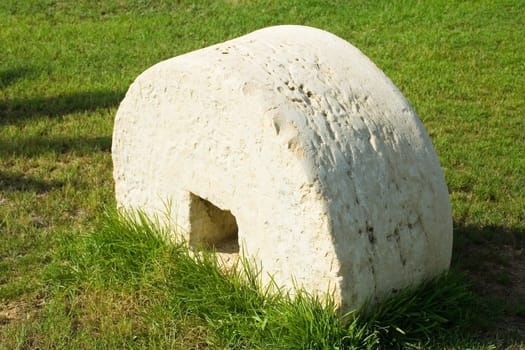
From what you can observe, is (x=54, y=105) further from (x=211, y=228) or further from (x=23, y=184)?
(x=211, y=228)

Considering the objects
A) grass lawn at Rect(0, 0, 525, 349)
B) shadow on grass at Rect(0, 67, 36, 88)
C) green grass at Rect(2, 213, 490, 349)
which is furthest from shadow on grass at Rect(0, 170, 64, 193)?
shadow on grass at Rect(0, 67, 36, 88)

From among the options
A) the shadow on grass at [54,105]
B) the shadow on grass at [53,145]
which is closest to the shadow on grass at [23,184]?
the shadow on grass at [53,145]

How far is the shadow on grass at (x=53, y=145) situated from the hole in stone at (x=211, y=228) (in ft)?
8.16

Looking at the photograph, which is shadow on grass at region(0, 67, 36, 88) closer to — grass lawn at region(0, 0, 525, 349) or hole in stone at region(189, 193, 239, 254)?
grass lawn at region(0, 0, 525, 349)

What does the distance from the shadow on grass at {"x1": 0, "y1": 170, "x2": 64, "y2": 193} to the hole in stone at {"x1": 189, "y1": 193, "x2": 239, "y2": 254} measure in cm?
195

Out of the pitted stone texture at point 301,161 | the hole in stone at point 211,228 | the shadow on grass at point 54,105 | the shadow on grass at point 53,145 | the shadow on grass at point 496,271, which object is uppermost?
the pitted stone texture at point 301,161

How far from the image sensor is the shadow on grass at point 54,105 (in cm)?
792

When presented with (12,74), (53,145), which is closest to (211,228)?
(53,145)

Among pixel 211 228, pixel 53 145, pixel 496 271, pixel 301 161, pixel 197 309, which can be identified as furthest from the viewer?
pixel 53 145

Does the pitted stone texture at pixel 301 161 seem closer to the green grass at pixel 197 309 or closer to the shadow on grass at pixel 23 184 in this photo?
the green grass at pixel 197 309

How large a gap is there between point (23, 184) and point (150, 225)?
6.36ft

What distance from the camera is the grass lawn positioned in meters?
4.25

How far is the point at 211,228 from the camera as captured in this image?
188 inches

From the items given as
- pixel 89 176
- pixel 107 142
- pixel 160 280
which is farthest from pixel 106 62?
pixel 160 280
